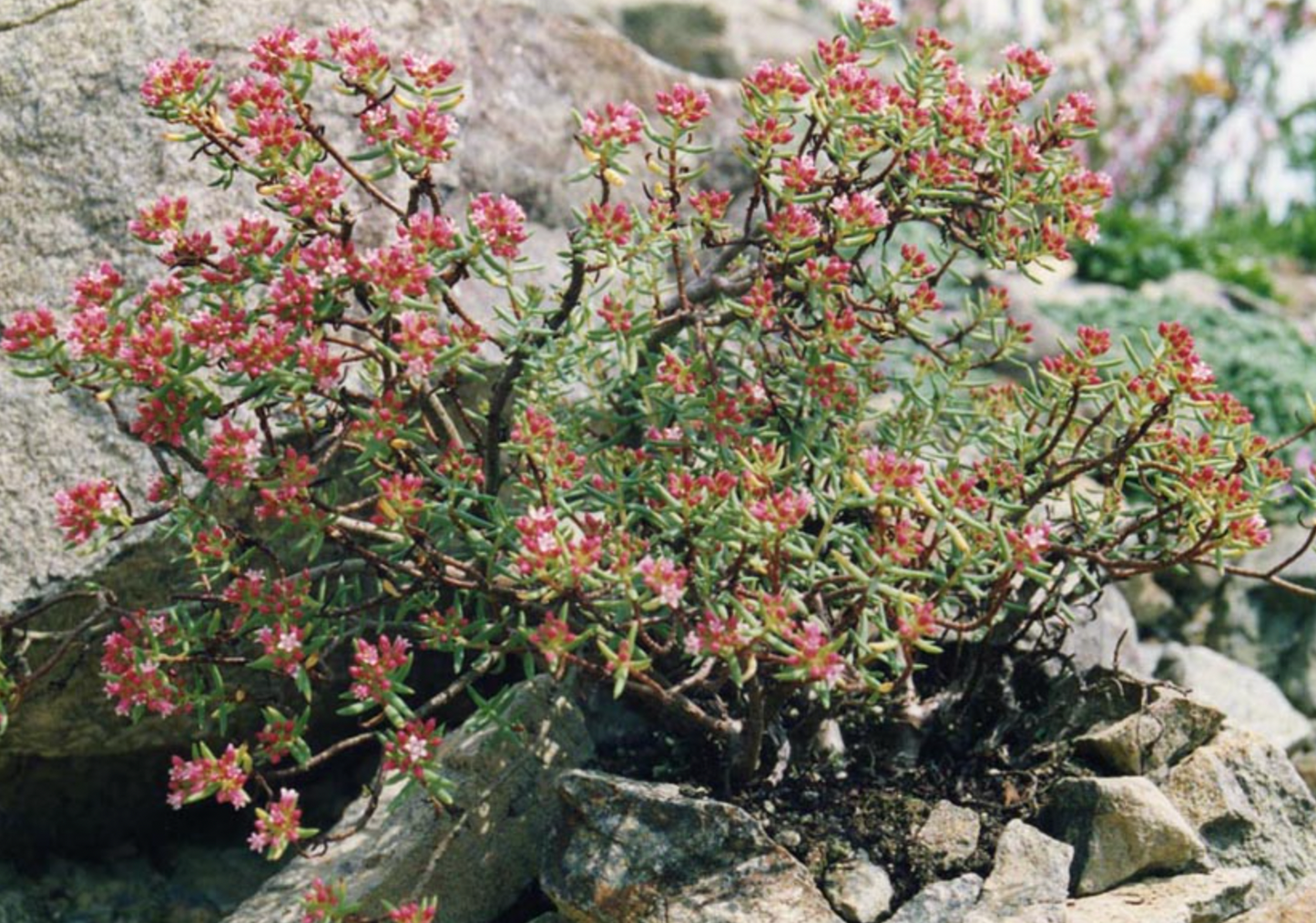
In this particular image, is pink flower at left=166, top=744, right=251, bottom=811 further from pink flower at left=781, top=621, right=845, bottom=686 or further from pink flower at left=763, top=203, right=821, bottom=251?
pink flower at left=763, top=203, right=821, bottom=251

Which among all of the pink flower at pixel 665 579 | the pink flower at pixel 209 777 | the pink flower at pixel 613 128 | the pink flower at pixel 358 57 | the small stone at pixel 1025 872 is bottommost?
the pink flower at pixel 209 777

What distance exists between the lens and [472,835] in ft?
14.1

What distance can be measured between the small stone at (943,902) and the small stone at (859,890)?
0.18 feet

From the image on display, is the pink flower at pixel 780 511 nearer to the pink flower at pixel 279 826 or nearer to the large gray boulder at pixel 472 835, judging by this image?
Answer: the large gray boulder at pixel 472 835

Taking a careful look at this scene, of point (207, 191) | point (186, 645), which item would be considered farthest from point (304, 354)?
point (207, 191)

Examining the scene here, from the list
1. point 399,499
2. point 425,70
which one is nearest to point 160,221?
point 425,70

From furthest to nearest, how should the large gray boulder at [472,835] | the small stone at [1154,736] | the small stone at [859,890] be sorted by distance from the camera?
the small stone at [1154,736], the large gray boulder at [472,835], the small stone at [859,890]

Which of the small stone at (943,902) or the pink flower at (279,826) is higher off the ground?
the small stone at (943,902)

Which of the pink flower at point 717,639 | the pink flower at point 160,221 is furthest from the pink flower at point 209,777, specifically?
the pink flower at point 160,221

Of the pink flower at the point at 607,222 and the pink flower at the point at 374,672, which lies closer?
the pink flower at the point at 374,672

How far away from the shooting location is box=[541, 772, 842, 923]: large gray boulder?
3.84 meters

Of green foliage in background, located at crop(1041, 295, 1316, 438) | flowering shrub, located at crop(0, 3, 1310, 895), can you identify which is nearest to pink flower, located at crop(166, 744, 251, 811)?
flowering shrub, located at crop(0, 3, 1310, 895)

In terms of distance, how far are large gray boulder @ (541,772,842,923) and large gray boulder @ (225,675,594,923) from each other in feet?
0.68

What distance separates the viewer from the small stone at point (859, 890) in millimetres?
3922
